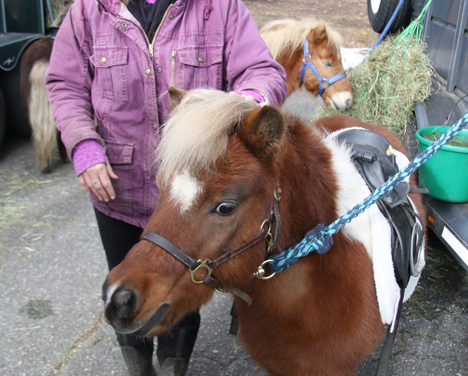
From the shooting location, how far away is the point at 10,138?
17.5 feet

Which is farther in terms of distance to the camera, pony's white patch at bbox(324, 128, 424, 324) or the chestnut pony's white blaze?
pony's white patch at bbox(324, 128, 424, 324)

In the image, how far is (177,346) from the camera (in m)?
2.17

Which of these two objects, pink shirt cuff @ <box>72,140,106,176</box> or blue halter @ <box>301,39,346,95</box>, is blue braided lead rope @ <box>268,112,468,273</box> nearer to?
pink shirt cuff @ <box>72,140,106,176</box>

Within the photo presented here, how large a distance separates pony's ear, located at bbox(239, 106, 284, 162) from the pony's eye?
0.54 feet

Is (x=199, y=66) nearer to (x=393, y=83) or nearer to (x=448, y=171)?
(x=448, y=171)

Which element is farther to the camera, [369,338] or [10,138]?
[10,138]

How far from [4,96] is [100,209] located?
3.83 m

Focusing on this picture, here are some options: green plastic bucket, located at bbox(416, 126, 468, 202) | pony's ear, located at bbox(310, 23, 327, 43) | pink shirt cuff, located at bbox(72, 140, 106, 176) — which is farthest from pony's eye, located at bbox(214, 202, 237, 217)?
pony's ear, located at bbox(310, 23, 327, 43)

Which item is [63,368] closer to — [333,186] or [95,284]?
[95,284]

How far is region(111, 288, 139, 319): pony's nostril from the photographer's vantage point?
126 centimetres

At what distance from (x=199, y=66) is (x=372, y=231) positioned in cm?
90

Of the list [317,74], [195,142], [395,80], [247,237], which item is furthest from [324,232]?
[317,74]

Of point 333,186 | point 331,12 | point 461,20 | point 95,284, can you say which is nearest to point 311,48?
point 461,20

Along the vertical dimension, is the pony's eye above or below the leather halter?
above
